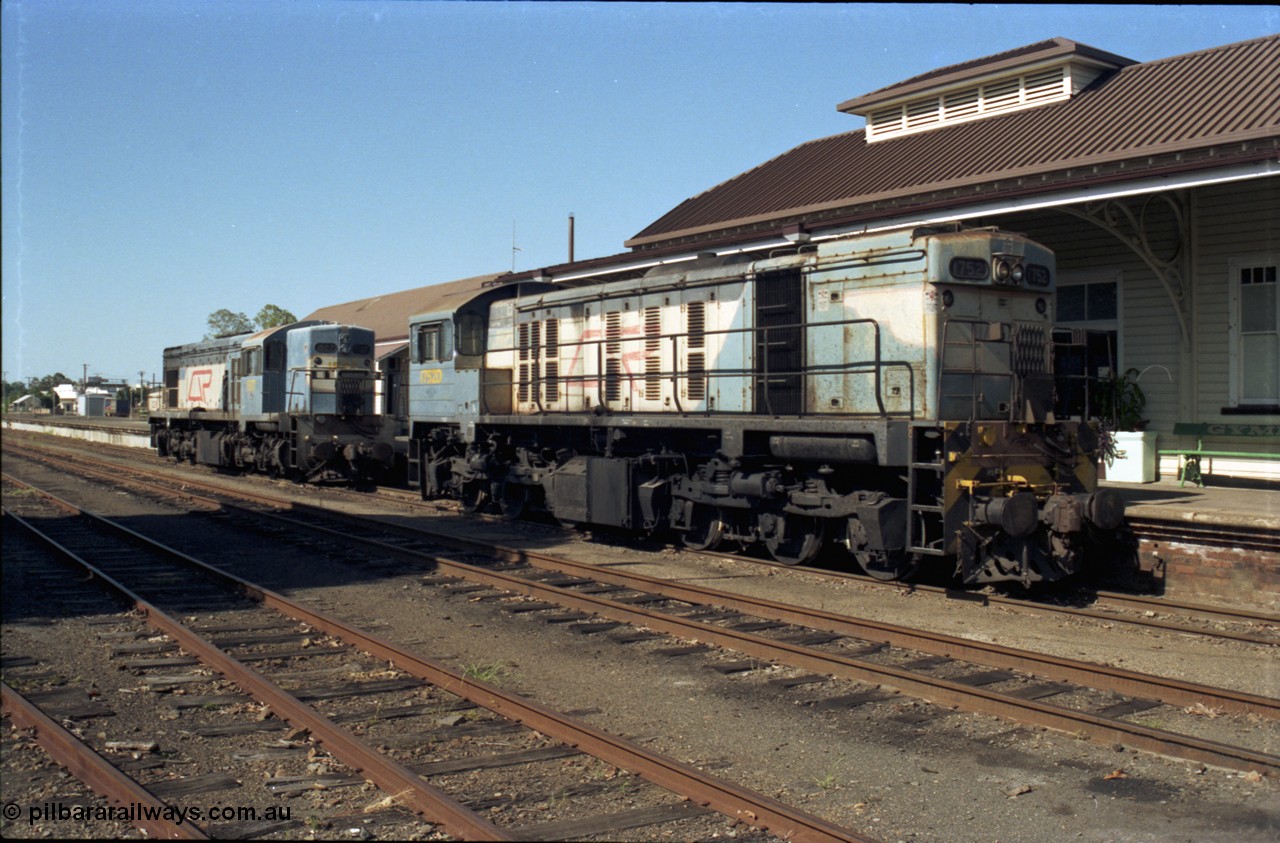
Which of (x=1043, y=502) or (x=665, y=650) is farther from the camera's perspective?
(x=1043, y=502)

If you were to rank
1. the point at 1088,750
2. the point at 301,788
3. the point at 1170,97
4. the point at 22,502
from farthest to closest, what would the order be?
1. the point at 22,502
2. the point at 1170,97
3. the point at 1088,750
4. the point at 301,788

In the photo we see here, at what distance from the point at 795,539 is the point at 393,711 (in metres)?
6.40

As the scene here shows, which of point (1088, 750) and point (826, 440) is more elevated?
point (826, 440)

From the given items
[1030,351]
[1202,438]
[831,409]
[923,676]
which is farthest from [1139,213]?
[923,676]

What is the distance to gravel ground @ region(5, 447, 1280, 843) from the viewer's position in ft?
16.5

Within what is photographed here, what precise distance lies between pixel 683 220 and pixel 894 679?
15.8m

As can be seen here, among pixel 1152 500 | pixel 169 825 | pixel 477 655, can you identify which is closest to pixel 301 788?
pixel 169 825

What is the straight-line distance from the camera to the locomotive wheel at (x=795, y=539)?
1174 cm

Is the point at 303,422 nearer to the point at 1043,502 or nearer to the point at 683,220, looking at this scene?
the point at 683,220

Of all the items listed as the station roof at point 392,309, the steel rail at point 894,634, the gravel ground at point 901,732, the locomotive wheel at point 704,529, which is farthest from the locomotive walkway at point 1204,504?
the station roof at point 392,309

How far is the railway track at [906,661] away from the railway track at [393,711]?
1.97 metres

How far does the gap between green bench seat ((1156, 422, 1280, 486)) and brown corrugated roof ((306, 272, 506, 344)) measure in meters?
26.8

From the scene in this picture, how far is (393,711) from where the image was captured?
21.6ft

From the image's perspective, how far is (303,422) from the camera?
78.2 ft
